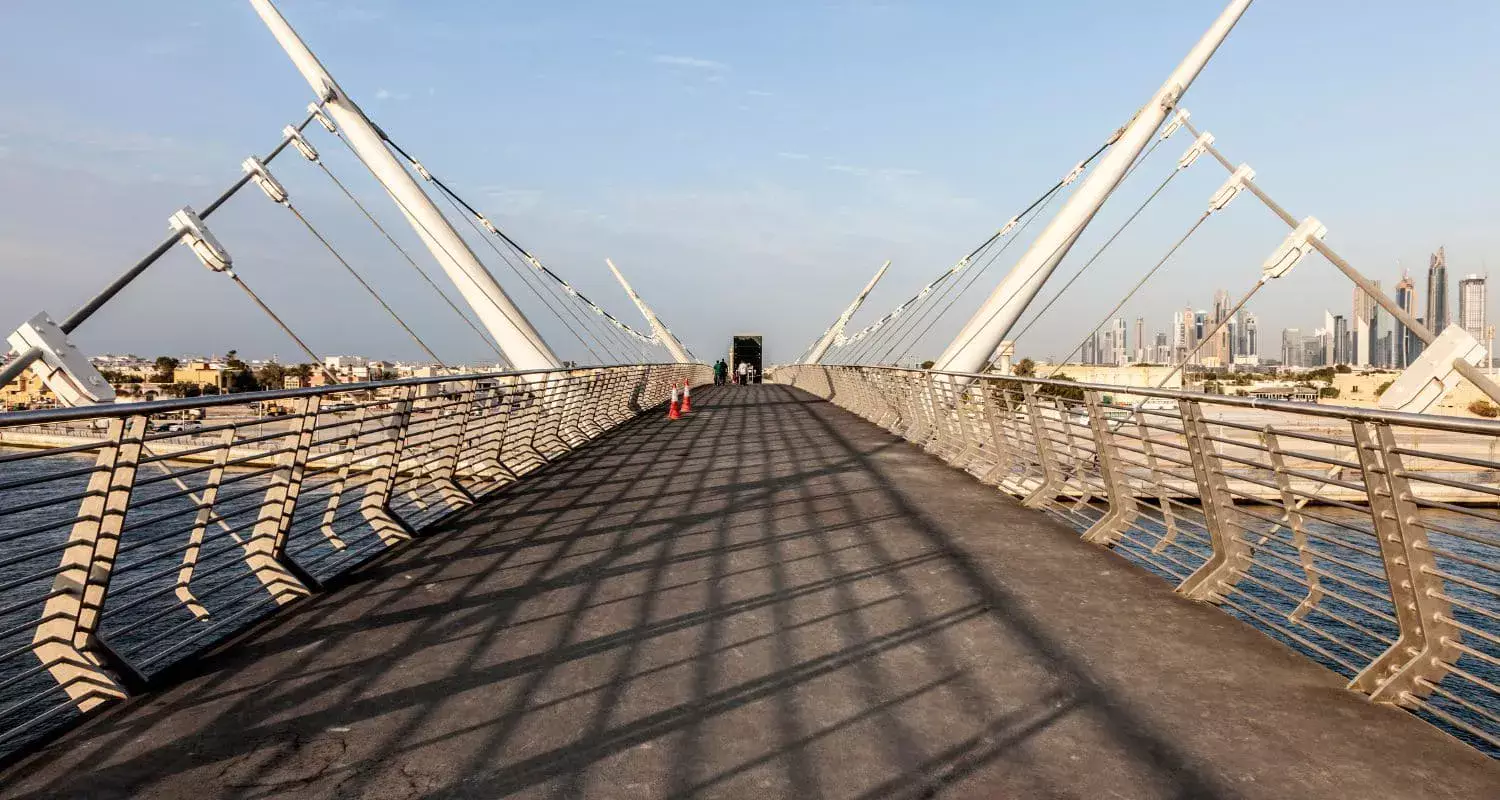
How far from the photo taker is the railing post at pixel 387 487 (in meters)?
7.23

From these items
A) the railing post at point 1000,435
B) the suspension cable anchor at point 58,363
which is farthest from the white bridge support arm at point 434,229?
the railing post at point 1000,435

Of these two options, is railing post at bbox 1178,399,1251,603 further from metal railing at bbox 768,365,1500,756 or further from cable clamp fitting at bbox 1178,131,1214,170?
cable clamp fitting at bbox 1178,131,1214,170

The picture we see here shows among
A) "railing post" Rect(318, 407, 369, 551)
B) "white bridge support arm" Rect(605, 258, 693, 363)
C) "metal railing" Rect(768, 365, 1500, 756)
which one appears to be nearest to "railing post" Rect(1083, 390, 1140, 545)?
"metal railing" Rect(768, 365, 1500, 756)

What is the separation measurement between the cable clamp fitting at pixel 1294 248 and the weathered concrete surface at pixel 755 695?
19806 mm

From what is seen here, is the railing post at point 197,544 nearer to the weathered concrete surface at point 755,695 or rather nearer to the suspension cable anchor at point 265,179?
the weathered concrete surface at point 755,695

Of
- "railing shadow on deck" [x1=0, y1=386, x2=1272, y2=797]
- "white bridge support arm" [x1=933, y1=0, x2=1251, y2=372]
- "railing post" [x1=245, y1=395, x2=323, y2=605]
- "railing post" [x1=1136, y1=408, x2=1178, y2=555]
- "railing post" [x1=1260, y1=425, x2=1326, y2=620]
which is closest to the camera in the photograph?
"railing shadow on deck" [x1=0, y1=386, x2=1272, y2=797]

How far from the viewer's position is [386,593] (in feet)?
18.6

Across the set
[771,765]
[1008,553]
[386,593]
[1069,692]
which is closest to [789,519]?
[1008,553]

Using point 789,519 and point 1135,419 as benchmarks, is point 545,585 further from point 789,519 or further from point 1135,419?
point 1135,419

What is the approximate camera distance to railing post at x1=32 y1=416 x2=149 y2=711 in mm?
3873

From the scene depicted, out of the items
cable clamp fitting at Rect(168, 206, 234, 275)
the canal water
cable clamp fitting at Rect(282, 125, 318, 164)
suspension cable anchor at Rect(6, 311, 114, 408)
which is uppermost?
cable clamp fitting at Rect(282, 125, 318, 164)

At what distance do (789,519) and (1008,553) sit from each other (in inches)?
85.3

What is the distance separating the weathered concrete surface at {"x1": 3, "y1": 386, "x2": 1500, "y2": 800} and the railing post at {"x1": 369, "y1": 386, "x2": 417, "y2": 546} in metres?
0.57

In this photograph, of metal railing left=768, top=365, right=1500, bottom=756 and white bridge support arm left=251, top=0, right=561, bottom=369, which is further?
white bridge support arm left=251, top=0, right=561, bottom=369
